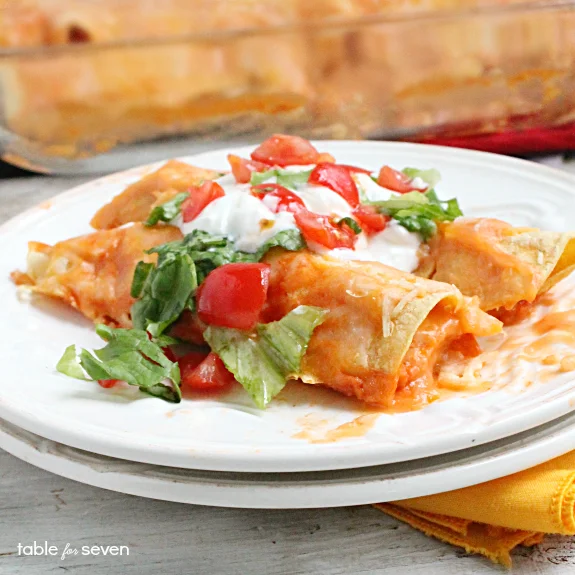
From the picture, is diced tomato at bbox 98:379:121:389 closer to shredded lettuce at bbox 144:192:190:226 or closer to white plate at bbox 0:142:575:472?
white plate at bbox 0:142:575:472

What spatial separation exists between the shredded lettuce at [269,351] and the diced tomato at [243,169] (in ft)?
2.55

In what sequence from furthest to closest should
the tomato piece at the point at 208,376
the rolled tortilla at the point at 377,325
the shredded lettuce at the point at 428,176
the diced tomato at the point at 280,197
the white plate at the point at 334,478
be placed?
1. the shredded lettuce at the point at 428,176
2. the diced tomato at the point at 280,197
3. the tomato piece at the point at 208,376
4. the rolled tortilla at the point at 377,325
5. the white plate at the point at 334,478

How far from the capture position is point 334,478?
191 cm

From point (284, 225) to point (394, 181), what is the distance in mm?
730

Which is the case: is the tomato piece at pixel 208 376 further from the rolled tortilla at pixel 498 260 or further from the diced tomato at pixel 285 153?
the diced tomato at pixel 285 153

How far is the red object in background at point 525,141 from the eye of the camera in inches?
204

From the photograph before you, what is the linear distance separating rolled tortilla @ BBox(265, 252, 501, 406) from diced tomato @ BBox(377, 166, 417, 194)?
74cm

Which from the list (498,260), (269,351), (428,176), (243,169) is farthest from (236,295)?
(428,176)

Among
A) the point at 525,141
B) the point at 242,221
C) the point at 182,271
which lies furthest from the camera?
the point at 525,141

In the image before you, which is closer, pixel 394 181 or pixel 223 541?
pixel 223 541

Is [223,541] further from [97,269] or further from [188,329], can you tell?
[97,269]

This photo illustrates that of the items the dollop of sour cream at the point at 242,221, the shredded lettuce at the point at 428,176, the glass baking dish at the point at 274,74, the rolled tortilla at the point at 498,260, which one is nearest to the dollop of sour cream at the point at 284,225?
the dollop of sour cream at the point at 242,221

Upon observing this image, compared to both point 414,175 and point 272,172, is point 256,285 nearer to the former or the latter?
point 272,172

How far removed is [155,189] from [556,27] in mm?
3131
